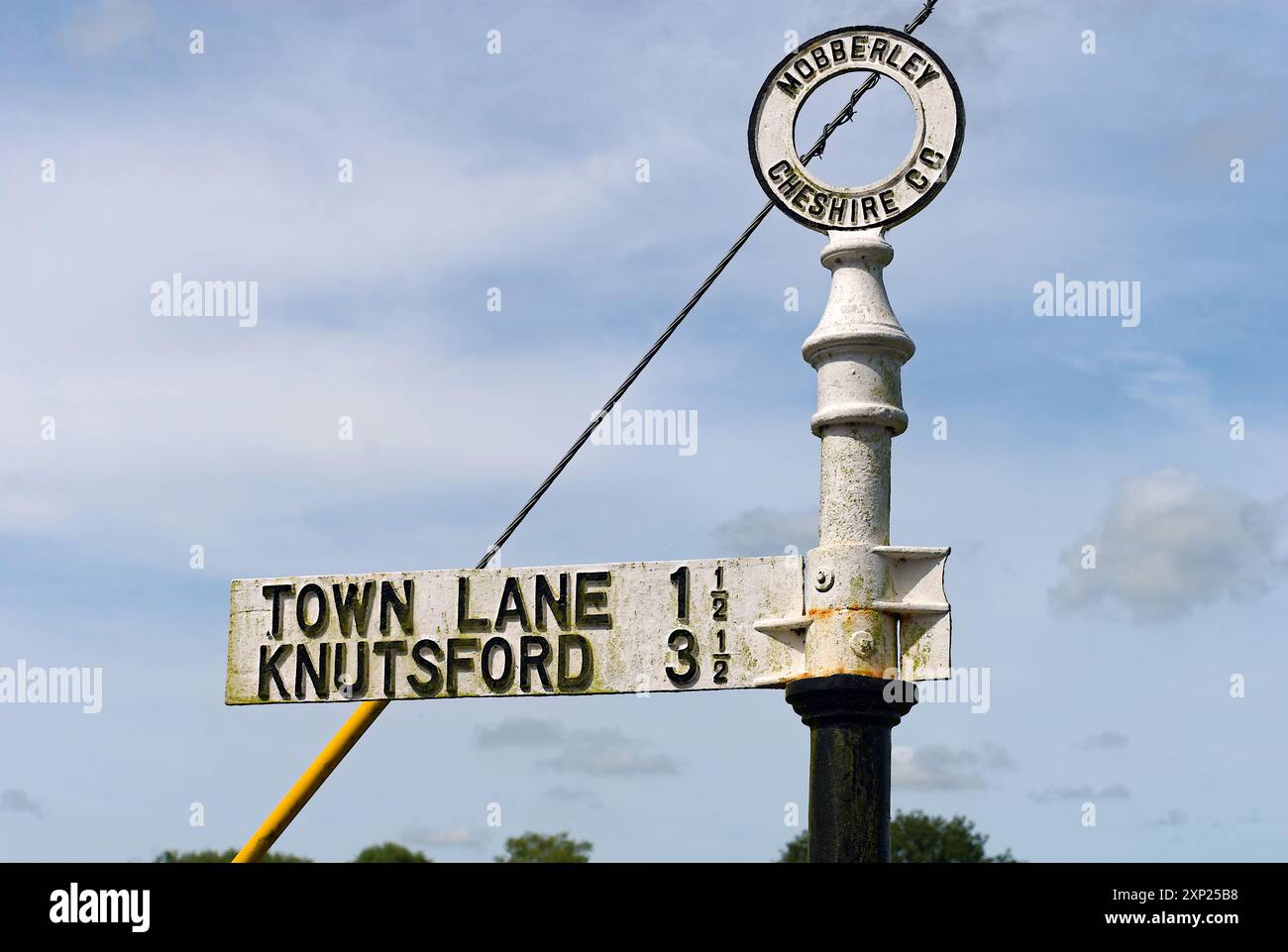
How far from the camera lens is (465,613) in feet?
39.4

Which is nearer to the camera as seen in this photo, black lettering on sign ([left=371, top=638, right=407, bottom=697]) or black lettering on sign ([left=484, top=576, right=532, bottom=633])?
black lettering on sign ([left=484, top=576, right=532, bottom=633])

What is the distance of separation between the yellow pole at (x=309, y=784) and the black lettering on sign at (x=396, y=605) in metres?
0.64

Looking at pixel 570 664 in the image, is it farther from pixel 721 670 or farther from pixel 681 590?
pixel 721 670

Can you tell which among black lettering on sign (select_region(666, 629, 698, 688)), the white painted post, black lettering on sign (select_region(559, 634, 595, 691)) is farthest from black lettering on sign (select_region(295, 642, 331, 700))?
the white painted post

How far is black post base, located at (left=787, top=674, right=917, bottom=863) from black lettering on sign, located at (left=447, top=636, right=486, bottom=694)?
2.57 meters

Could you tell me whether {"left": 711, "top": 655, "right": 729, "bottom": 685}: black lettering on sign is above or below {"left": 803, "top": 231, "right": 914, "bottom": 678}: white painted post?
below

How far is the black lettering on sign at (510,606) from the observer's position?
11.9 metres

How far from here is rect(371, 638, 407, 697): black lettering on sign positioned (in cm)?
1212

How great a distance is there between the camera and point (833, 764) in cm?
1045

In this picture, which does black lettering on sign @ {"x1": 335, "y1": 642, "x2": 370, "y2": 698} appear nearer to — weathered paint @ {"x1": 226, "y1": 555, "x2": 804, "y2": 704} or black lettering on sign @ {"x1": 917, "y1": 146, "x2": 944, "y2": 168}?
weathered paint @ {"x1": 226, "y1": 555, "x2": 804, "y2": 704}
